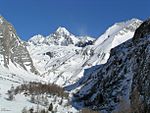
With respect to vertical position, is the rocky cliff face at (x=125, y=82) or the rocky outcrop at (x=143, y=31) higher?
the rocky outcrop at (x=143, y=31)

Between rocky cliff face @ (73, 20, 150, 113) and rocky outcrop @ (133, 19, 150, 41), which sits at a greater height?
rocky outcrop @ (133, 19, 150, 41)

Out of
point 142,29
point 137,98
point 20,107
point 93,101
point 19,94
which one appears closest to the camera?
point 20,107

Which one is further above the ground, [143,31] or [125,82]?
[143,31]

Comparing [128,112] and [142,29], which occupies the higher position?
[142,29]

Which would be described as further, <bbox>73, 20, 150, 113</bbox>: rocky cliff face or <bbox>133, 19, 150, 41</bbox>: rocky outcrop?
<bbox>133, 19, 150, 41</bbox>: rocky outcrop

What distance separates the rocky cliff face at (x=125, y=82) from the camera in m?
125

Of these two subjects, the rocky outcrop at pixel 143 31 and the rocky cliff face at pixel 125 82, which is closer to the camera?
the rocky cliff face at pixel 125 82

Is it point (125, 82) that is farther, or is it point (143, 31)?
point (143, 31)

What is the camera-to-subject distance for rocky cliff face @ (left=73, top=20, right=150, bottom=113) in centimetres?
12479

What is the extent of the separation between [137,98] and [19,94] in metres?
34.9

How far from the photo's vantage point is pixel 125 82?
147 meters

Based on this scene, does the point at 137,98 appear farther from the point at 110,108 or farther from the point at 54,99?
the point at 54,99

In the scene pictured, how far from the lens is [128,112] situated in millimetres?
110625

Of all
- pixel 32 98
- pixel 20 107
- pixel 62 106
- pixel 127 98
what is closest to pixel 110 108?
pixel 127 98
